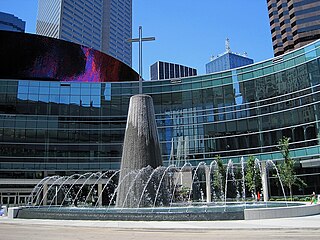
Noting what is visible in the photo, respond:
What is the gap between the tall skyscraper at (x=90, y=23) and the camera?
139875 mm

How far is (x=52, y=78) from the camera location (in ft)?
174

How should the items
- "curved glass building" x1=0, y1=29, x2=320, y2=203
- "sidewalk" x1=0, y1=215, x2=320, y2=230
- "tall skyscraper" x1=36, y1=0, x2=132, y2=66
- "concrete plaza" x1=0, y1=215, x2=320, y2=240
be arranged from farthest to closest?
"tall skyscraper" x1=36, y1=0, x2=132, y2=66 → "curved glass building" x1=0, y1=29, x2=320, y2=203 → "sidewalk" x1=0, y1=215, x2=320, y2=230 → "concrete plaza" x1=0, y1=215, x2=320, y2=240

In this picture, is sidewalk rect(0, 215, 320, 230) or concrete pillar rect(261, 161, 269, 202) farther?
concrete pillar rect(261, 161, 269, 202)

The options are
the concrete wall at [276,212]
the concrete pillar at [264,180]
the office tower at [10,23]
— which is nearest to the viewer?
the concrete wall at [276,212]

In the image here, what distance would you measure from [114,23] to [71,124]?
138339 mm

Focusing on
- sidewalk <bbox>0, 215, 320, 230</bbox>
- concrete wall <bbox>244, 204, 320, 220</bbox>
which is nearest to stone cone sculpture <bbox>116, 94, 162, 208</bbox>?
sidewalk <bbox>0, 215, 320, 230</bbox>

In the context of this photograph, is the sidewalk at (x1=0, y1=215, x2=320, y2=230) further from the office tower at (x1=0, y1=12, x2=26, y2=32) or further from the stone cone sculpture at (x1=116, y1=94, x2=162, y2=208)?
the office tower at (x1=0, y1=12, x2=26, y2=32)

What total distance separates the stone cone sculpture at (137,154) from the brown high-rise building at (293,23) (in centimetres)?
7392

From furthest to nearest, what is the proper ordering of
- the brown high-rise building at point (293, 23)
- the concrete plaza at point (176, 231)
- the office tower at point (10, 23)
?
the office tower at point (10, 23), the brown high-rise building at point (293, 23), the concrete plaza at point (176, 231)

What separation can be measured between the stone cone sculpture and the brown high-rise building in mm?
73924

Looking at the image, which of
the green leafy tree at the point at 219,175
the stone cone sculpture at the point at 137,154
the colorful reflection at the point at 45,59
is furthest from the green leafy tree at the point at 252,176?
the colorful reflection at the point at 45,59

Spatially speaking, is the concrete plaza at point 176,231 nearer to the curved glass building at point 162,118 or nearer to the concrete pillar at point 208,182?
the curved glass building at point 162,118

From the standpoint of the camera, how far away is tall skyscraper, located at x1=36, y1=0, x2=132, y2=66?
140 meters

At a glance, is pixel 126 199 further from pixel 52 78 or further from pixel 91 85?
pixel 52 78
